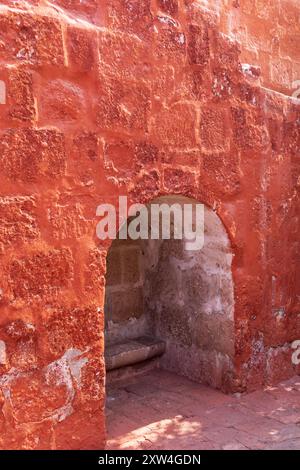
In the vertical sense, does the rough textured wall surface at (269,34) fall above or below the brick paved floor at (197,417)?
above

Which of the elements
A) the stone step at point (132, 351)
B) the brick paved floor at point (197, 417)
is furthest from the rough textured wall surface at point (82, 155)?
the stone step at point (132, 351)

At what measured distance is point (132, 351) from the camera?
4000 millimetres

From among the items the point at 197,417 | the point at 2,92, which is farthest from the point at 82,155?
the point at 197,417

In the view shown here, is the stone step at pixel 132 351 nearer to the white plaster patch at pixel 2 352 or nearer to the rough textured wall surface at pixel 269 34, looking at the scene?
the white plaster patch at pixel 2 352

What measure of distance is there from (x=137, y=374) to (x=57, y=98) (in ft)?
8.24

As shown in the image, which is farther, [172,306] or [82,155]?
[172,306]

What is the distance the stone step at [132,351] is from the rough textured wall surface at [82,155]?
1147 mm

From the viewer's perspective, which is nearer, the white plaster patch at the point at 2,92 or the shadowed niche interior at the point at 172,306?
the white plaster patch at the point at 2,92

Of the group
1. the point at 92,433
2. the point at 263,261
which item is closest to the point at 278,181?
the point at 263,261

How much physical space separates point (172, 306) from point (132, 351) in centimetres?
52

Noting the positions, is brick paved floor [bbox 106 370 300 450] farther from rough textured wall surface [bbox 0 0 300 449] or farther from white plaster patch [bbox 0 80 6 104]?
white plaster patch [bbox 0 80 6 104]

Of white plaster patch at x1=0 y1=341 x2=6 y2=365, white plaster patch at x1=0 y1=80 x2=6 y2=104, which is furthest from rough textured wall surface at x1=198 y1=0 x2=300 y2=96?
white plaster patch at x1=0 y1=341 x2=6 y2=365

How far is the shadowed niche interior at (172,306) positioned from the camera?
3625mm

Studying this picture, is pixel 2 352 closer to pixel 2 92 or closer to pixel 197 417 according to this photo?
pixel 2 92
